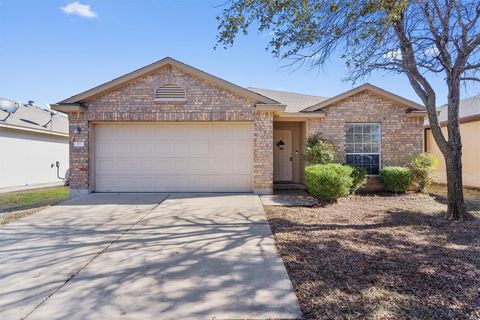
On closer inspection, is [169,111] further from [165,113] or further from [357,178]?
[357,178]

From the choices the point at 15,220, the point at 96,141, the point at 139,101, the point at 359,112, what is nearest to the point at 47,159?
the point at 96,141

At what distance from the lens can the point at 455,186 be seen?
6.55 m

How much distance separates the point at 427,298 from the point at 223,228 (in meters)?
3.63

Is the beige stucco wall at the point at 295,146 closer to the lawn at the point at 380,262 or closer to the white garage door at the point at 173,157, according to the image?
the white garage door at the point at 173,157

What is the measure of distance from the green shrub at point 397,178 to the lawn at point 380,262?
274cm

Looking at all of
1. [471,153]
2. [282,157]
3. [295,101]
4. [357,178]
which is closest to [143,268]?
[357,178]

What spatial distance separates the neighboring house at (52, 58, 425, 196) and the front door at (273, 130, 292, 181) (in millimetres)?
1889

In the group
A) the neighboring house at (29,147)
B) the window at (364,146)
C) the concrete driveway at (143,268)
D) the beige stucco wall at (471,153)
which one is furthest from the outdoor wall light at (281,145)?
the neighboring house at (29,147)

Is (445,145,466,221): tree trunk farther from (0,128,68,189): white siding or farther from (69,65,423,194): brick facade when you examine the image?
(0,128,68,189): white siding

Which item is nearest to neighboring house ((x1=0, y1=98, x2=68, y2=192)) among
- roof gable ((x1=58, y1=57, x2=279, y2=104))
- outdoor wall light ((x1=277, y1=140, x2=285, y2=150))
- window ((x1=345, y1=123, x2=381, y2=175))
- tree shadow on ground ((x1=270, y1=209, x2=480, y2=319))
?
roof gable ((x1=58, y1=57, x2=279, y2=104))

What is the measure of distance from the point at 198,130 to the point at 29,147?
32.4 feet

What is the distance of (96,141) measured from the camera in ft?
33.2

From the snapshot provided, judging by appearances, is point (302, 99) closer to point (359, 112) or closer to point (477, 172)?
point (359, 112)

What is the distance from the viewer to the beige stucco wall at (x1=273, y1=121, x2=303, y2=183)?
41.2 ft
